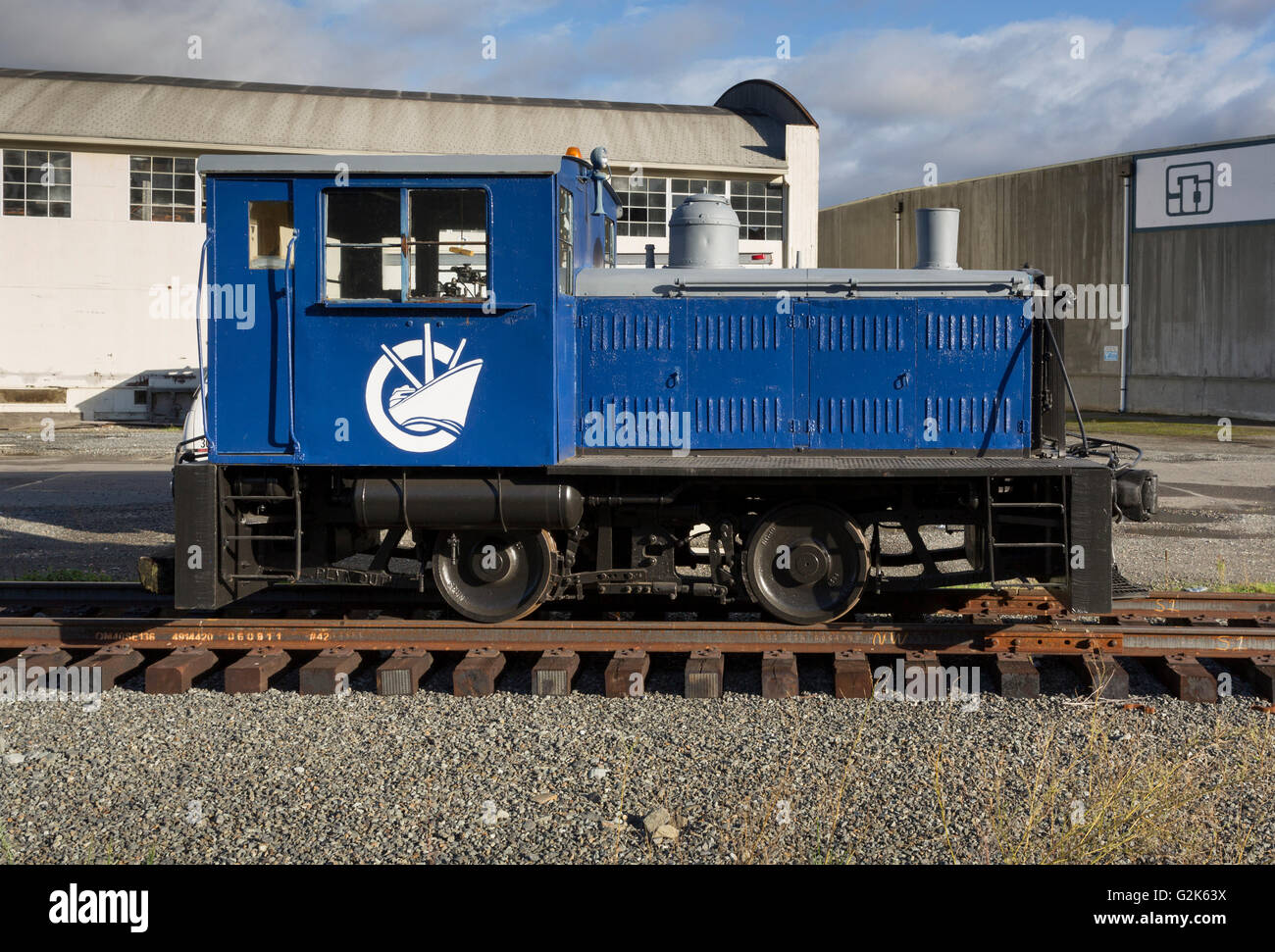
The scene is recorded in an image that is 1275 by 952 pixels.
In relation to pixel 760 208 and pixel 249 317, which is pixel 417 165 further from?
pixel 760 208

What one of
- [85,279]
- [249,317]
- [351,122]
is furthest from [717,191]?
[249,317]

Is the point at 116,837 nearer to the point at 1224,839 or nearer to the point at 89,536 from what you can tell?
the point at 1224,839

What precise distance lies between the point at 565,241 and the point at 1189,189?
28313 mm

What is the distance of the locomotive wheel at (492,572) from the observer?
7.20 m

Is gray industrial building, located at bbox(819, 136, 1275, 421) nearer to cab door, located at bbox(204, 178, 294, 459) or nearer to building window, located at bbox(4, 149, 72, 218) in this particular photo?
building window, located at bbox(4, 149, 72, 218)

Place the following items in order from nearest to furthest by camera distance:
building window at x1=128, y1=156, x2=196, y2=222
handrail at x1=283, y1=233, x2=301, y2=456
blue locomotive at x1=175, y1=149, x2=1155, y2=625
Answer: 1. blue locomotive at x1=175, y1=149, x2=1155, y2=625
2. handrail at x1=283, y1=233, x2=301, y2=456
3. building window at x1=128, y1=156, x2=196, y2=222

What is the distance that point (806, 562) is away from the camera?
711 cm

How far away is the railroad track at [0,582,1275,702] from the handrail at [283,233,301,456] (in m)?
1.18

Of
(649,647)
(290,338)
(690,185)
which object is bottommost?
(649,647)

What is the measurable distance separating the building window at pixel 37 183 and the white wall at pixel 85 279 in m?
0.18

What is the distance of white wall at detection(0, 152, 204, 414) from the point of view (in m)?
24.7

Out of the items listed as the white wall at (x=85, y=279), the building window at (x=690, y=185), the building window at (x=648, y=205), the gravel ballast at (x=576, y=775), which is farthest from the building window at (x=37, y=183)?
the gravel ballast at (x=576, y=775)

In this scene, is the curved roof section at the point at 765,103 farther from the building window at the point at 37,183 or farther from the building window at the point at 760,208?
the building window at the point at 37,183

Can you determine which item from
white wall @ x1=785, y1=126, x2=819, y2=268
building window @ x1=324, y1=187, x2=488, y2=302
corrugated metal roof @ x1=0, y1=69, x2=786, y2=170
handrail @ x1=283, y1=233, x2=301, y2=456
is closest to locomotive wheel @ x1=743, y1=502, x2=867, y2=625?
building window @ x1=324, y1=187, x2=488, y2=302
